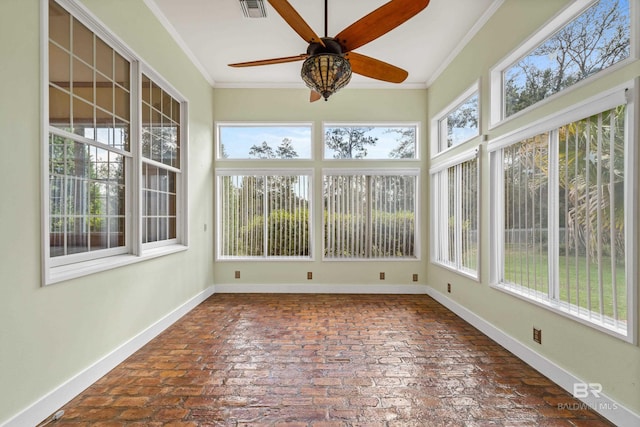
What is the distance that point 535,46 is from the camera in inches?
97.9

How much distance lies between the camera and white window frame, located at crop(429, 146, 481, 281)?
3.20 meters

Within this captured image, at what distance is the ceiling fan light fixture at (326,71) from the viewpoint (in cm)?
210

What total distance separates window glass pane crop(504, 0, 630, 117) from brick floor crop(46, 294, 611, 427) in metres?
2.20

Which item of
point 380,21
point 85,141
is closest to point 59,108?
point 85,141

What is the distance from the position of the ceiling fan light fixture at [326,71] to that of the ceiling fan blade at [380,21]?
0.47 ft

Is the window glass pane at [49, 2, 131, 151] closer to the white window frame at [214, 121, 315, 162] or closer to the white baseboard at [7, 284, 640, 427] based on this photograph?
the white baseboard at [7, 284, 640, 427]

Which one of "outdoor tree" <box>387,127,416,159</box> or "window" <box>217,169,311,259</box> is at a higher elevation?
"outdoor tree" <box>387,127,416,159</box>

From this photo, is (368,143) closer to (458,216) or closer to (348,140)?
(348,140)

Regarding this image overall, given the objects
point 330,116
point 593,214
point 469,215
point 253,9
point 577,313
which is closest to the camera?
point 593,214

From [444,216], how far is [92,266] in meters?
3.94

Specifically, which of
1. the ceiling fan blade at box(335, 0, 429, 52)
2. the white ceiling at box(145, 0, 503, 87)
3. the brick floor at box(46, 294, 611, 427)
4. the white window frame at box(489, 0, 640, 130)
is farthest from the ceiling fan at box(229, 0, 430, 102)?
the brick floor at box(46, 294, 611, 427)

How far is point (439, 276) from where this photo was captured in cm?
421

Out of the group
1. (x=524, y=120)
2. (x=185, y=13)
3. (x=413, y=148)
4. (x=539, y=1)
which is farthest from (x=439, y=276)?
(x=185, y=13)

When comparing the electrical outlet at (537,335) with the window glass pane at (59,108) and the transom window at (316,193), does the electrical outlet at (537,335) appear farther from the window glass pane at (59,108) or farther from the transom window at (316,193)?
the window glass pane at (59,108)
